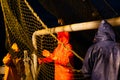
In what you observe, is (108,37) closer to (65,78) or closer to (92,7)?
(92,7)

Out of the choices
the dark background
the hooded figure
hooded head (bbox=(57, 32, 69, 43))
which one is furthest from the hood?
hooded head (bbox=(57, 32, 69, 43))

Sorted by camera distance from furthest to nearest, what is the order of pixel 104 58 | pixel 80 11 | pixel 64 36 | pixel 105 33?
pixel 64 36 < pixel 80 11 < pixel 105 33 < pixel 104 58

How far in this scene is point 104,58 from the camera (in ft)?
11.0

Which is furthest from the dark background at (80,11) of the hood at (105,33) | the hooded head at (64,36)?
the hood at (105,33)

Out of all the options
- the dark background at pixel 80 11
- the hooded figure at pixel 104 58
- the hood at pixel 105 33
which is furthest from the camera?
the dark background at pixel 80 11

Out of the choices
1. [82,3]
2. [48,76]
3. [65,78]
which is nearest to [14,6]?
[82,3]

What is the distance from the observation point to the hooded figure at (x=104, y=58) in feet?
10.8

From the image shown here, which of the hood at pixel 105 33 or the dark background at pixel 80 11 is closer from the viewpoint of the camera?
the hood at pixel 105 33

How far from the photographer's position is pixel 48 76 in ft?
21.6

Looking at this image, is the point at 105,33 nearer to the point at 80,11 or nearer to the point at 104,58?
the point at 104,58

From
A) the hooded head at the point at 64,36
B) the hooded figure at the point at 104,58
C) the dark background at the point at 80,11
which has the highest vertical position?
the dark background at the point at 80,11

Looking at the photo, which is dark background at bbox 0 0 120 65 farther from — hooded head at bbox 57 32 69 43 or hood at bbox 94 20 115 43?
hood at bbox 94 20 115 43

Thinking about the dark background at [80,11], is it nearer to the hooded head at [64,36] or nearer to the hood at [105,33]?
the hooded head at [64,36]

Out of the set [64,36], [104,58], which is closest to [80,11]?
[64,36]
